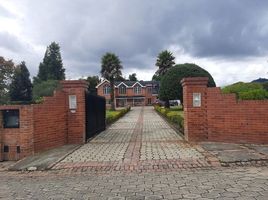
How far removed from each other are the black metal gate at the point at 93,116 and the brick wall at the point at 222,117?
379 centimetres

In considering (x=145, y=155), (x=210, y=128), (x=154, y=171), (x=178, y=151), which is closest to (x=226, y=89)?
(x=210, y=128)

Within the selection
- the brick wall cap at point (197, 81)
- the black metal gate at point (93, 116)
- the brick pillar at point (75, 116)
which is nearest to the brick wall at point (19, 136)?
the brick pillar at point (75, 116)

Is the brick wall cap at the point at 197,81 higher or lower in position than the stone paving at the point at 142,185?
higher

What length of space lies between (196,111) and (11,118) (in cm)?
580

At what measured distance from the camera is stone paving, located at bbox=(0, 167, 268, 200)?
591 centimetres

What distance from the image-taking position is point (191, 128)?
12305 mm

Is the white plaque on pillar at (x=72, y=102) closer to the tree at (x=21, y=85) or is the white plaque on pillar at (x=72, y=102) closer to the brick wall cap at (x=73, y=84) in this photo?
the brick wall cap at (x=73, y=84)

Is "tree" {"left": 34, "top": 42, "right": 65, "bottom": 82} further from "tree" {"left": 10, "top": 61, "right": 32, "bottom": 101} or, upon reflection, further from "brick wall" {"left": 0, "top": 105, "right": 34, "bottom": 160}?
"brick wall" {"left": 0, "top": 105, "right": 34, "bottom": 160}

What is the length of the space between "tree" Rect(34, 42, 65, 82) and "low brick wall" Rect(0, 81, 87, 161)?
79.8 metres

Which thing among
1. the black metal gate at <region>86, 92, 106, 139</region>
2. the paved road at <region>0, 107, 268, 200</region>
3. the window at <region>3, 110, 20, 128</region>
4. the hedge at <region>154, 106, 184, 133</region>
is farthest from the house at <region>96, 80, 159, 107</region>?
the paved road at <region>0, 107, 268, 200</region>

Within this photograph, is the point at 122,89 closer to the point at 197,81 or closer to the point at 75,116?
the point at 75,116

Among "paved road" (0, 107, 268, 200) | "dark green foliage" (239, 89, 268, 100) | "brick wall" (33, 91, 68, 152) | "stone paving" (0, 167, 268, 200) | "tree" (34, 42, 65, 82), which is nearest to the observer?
"stone paving" (0, 167, 268, 200)

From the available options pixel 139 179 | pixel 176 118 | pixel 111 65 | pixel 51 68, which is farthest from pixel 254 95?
pixel 51 68

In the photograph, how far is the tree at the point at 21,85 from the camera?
68.5 m
